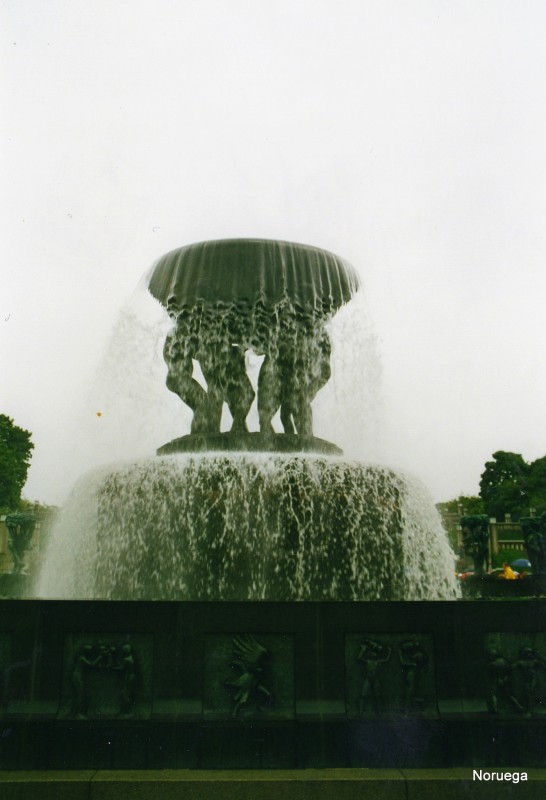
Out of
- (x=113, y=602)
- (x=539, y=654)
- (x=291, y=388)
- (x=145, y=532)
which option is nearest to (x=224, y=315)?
(x=291, y=388)

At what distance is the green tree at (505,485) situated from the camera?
66000mm

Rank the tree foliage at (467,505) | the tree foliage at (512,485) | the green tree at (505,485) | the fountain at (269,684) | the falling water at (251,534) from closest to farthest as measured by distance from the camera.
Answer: the fountain at (269,684) → the falling water at (251,534) → the tree foliage at (512,485) → the green tree at (505,485) → the tree foliage at (467,505)

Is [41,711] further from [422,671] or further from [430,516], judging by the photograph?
[430,516]

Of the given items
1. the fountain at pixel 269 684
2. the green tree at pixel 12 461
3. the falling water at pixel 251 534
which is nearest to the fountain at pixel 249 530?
the falling water at pixel 251 534

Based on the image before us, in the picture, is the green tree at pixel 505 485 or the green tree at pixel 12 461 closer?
the green tree at pixel 12 461

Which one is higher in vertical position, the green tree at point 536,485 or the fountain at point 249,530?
the green tree at point 536,485

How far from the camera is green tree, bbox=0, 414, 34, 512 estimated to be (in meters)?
45.7

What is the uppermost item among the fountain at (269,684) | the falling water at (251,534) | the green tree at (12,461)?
the green tree at (12,461)

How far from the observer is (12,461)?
47281mm

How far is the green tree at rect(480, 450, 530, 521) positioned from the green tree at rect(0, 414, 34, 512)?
3983 centimetres

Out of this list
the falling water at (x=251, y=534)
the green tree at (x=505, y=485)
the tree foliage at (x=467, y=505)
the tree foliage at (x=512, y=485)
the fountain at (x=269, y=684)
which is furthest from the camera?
the tree foliage at (x=467, y=505)

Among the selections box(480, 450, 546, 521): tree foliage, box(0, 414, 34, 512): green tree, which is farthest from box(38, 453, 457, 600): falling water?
box(480, 450, 546, 521): tree foliage

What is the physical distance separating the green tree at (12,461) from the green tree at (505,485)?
39831 millimetres

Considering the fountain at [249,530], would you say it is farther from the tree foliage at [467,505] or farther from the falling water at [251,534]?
the tree foliage at [467,505]
